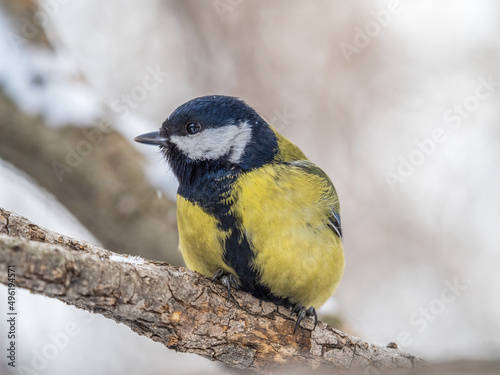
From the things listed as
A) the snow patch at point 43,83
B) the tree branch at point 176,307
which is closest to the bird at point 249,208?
the tree branch at point 176,307

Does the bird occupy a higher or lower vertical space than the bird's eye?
lower

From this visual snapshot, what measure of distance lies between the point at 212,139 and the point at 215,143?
29mm

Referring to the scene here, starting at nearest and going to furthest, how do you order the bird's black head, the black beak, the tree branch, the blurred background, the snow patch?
the tree branch, the bird's black head, the black beak, the snow patch, the blurred background

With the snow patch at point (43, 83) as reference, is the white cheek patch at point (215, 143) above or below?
below

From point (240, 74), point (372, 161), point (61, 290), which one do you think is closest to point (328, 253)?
point (61, 290)

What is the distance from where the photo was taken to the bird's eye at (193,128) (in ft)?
9.36

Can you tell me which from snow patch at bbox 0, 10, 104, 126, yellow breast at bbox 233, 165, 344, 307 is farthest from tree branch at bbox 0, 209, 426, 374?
snow patch at bbox 0, 10, 104, 126

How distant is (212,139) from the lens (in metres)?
2.82

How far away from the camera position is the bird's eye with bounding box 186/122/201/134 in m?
2.85

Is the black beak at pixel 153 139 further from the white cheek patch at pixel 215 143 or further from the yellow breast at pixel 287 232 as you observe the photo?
the yellow breast at pixel 287 232

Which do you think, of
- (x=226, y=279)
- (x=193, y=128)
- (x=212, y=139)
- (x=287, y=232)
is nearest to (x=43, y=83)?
(x=193, y=128)

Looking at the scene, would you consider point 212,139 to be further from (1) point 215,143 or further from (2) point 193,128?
(2) point 193,128

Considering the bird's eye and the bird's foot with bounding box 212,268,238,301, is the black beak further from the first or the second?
the bird's foot with bounding box 212,268,238,301

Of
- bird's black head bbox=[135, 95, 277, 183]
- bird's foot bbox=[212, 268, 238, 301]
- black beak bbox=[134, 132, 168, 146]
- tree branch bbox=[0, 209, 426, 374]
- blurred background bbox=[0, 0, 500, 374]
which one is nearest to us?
tree branch bbox=[0, 209, 426, 374]
